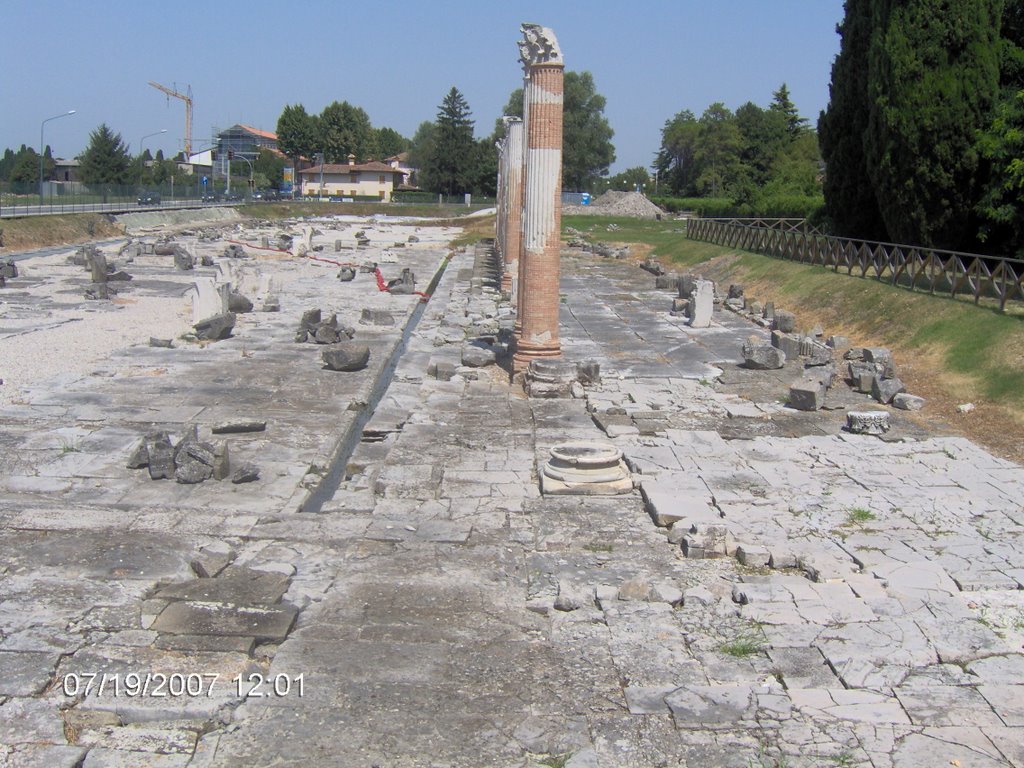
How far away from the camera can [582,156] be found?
98500mm

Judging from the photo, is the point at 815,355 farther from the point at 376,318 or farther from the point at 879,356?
the point at 376,318

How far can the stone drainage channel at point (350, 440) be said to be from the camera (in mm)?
10070

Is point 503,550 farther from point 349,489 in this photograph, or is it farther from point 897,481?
point 897,481

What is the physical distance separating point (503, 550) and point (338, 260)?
30.4 meters

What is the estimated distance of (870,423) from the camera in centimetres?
1195

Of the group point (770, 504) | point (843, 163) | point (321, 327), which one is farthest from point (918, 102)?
point (770, 504)

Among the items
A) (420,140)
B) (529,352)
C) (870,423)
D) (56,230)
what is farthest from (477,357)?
(420,140)

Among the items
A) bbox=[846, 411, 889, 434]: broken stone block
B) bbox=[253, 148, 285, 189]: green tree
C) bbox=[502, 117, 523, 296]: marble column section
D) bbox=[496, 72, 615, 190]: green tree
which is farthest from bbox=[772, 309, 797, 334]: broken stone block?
bbox=[253, 148, 285, 189]: green tree

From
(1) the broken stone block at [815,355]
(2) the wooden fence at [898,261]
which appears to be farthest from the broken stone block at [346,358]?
(2) the wooden fence at [898,261]

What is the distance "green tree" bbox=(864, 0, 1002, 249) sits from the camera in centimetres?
2141

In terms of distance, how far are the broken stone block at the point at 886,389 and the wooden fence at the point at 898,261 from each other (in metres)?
3.73

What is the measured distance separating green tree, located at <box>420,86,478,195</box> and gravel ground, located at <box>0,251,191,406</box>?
6307 cm

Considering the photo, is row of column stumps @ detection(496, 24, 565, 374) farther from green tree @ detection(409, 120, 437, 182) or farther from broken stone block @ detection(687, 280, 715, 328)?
green tree @ detection(409, 120, 437, 182)

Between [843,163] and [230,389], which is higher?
[843,163]
